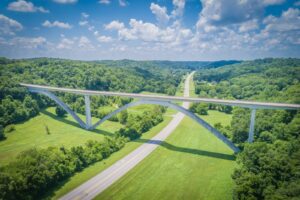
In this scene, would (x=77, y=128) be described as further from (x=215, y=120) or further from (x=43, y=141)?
(x=215, y=120)

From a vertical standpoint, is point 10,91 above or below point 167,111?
above

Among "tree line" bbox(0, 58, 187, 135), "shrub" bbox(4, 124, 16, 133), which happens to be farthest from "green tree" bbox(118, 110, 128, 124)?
"shrub" bbox(4, 124, 16, 133)

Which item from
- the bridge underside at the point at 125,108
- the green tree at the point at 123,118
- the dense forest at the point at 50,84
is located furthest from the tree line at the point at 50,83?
the green tree at the point at 123,118

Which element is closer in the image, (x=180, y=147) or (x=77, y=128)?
(x=180, y=147)

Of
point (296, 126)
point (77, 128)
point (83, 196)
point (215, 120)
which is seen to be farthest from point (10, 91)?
point (296, 126)

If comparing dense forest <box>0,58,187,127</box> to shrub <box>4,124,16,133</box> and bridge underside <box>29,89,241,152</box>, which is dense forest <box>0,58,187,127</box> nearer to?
shrub <box>4,124,16,133</box>

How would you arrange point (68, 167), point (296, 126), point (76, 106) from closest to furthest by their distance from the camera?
1. point (68, 167)
2. point (296, 126)
3. point (76, 106)
